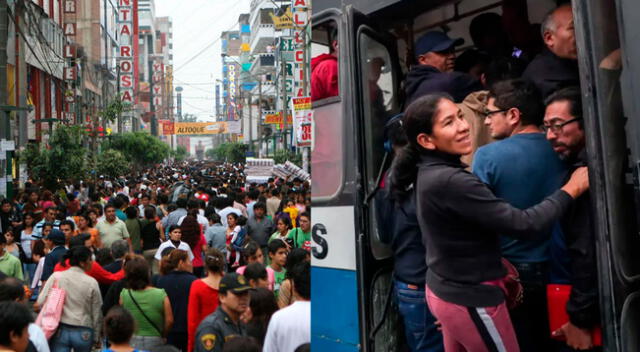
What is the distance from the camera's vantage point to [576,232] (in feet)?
9.84

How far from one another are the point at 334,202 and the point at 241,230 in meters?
7.42

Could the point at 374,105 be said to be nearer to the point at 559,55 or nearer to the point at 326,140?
the point at 326,140

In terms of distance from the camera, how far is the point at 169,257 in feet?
22.9

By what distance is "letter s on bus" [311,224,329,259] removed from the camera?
395 centimetres

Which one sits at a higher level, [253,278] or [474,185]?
[474,185]

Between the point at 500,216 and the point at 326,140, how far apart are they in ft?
4.29

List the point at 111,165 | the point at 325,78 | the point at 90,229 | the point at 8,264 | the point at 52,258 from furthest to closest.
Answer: the point at 111,165 → the point at 90,229 → the point at 8,264 → the point at 52,258 → the point at 325,78

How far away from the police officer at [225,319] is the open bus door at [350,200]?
140 cm

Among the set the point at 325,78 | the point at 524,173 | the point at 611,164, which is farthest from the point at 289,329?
the point at 611,164

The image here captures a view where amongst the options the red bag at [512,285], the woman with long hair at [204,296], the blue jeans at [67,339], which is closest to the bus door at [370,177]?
the red bag at [512,285]

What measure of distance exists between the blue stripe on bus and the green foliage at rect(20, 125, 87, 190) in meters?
20.1

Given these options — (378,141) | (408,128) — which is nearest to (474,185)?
(408,128)

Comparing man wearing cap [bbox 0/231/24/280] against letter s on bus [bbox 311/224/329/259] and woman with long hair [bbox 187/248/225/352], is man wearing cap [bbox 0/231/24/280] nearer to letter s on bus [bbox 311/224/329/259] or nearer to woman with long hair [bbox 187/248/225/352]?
woman with long hair [bbox 187/248/225/352]

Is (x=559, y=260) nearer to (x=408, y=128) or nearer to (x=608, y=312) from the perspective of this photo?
(x=608, y=312)
